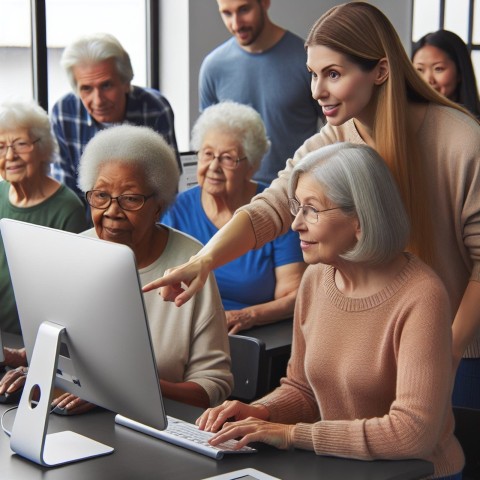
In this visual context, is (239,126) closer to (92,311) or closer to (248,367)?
(248,367)

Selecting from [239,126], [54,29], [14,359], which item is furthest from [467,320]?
[54,29]

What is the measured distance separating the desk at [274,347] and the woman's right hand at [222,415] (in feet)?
2.66

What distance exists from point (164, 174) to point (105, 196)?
158 millimetres

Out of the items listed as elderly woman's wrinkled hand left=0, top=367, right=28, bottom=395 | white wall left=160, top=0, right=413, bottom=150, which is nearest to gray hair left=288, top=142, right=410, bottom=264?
elderly woman's wrinkled hand left=0, top=367, right=28, bottom=395

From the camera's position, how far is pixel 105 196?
92.4 inches

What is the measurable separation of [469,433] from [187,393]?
634 millimetres

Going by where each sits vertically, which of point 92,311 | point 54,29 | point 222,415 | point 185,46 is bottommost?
point 222,415

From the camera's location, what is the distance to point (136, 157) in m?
2.37

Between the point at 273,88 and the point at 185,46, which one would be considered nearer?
the point at 273,88

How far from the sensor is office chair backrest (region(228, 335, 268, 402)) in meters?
2.67

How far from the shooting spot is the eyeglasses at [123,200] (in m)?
2.34

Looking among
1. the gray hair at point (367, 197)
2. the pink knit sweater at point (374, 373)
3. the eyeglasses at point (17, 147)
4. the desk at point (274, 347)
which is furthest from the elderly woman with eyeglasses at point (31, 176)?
the gray hair at point (367, 197)

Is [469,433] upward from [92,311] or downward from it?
downward

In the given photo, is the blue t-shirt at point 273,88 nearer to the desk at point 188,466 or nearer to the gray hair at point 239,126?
the gray hair at point 239,126
